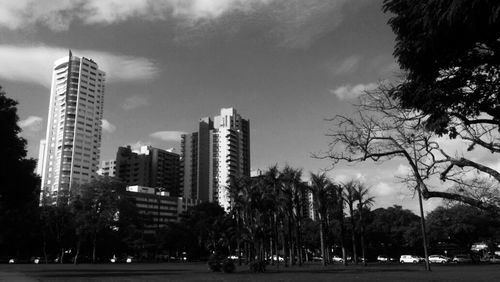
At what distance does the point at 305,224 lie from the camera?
108m

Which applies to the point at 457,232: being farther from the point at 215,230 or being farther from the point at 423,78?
the point at 423,78

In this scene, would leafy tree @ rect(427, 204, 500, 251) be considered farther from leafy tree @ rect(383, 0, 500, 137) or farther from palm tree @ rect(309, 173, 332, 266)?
leafy tree @ rect(383, 0, 500, 137)

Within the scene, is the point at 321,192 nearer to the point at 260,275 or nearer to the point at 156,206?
the point at 260,275

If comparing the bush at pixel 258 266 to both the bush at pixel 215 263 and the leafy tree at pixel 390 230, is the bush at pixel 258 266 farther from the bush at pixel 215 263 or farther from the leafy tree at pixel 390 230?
the leafy tree at pixel 390 230

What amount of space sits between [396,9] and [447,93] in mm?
3013

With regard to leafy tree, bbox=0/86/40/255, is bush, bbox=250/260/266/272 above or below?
below

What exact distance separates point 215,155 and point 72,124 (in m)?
54.9

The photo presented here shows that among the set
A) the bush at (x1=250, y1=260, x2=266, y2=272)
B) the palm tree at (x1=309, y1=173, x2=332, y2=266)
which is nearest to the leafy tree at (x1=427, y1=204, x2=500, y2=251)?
the palm tree at (x1=309, y1=173, x2=332, y2=266)

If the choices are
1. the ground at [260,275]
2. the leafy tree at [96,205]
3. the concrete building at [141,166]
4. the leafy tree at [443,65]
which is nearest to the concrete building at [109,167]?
the concrete building at [141,166]

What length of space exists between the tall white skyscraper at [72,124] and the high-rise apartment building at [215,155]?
38239 millimetres

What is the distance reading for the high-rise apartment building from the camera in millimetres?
182375

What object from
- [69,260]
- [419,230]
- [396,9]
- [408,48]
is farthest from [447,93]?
[69,260]

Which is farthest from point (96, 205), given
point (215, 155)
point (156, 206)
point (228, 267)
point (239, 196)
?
point (215, 155)

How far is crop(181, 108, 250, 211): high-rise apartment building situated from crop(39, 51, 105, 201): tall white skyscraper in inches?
1505
